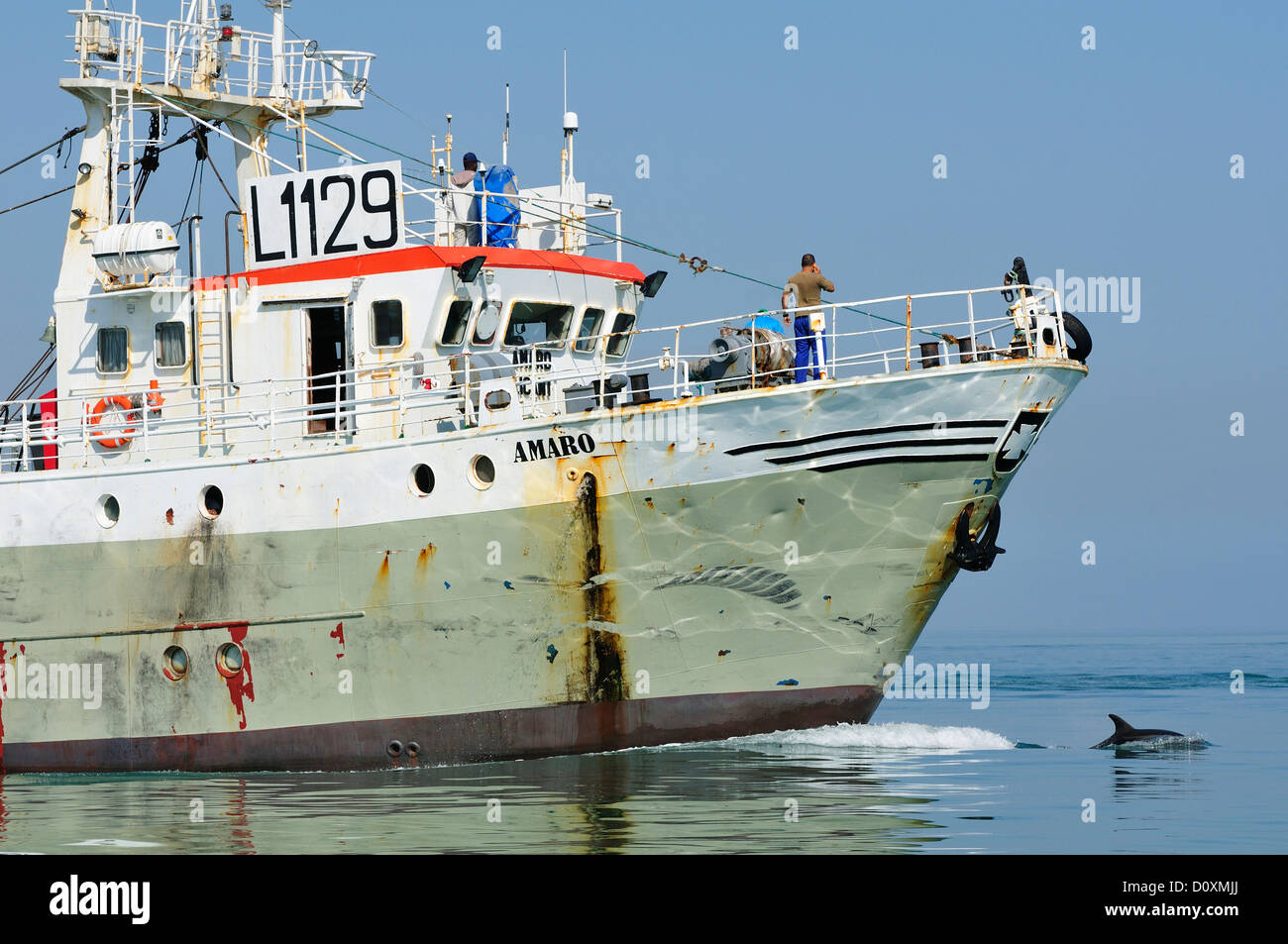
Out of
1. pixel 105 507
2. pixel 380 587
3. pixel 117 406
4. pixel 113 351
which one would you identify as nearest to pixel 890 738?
pixel 380 587

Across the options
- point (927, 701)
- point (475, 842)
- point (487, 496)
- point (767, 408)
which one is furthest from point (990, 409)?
point (927, 701)

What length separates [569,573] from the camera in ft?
66.6

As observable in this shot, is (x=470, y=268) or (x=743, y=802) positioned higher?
(x=470, y=268)

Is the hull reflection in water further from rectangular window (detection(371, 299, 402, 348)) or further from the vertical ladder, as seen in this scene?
rectangular window (detection(371, 299, 402, 348))

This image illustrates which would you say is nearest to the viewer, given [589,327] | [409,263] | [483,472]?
[483,472]

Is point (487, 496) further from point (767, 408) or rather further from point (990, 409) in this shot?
point (990, 409)

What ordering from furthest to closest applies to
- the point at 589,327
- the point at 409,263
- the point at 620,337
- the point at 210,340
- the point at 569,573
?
the point at 620,337, the point at 589,327, the point at 210,340, the point at 409,263, the point at 569,573

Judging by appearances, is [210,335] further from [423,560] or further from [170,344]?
[423,560]

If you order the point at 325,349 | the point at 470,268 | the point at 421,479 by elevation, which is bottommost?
the point at 421,479

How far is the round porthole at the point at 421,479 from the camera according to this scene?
20.8 meters

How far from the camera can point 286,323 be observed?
75.7ft

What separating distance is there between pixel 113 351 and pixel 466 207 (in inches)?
234

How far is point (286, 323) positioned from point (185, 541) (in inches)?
139

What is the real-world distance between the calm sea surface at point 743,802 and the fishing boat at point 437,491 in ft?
2.20
